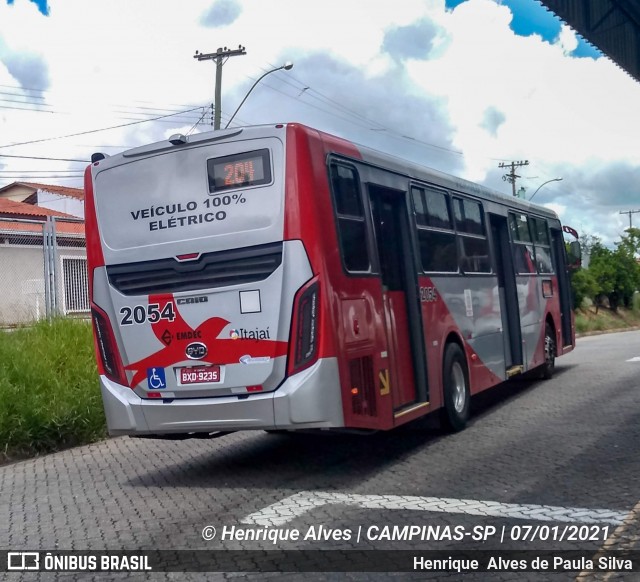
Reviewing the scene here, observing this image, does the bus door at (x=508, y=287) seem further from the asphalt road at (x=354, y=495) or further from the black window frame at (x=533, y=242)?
the asphalt road at (x=354, y=495)

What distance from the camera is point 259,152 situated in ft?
25.5

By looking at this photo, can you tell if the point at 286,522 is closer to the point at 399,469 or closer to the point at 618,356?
the point at 399,469

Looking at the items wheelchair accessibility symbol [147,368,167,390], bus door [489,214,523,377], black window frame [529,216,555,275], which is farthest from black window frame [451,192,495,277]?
wheelchair accessibility symbol [147,368,167,390]

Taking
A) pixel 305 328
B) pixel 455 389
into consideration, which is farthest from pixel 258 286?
pixel 455 389

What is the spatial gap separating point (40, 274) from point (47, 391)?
6.95 meters

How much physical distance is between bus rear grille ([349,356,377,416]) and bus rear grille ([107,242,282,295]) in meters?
1.17

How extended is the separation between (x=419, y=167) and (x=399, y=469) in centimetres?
363

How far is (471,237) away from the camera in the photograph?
1153 centimetres

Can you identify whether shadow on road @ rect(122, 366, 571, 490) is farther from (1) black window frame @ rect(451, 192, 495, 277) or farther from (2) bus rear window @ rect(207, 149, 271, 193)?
(2) bus rear window @ rect(207, 149, 271, 193)

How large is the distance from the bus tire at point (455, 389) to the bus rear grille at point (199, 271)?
10.1ft

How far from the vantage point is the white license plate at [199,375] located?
7859 mm

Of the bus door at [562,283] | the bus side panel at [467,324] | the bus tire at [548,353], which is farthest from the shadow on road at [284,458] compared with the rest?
the bus door at [562,283]

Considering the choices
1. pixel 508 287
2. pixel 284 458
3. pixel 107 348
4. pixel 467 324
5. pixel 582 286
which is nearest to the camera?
pixel 107 348

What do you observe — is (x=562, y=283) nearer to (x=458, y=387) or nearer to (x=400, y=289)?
(x=458, y=387)
